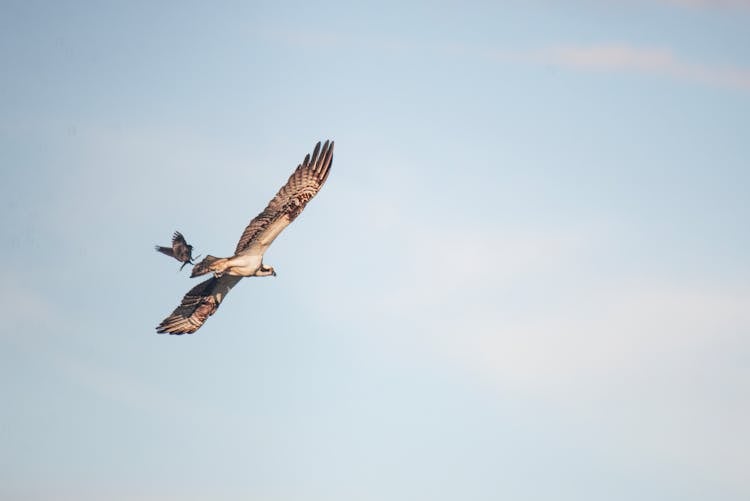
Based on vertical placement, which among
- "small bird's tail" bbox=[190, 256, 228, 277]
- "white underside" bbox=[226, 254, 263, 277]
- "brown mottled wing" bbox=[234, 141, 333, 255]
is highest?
"brown mottled wing" bbox=[234, 141, 333, 255]

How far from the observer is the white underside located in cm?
5109

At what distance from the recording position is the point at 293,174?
5350 centimetres

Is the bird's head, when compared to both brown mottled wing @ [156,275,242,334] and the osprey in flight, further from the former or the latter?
brown mottled wing @ [156,275,242,334]

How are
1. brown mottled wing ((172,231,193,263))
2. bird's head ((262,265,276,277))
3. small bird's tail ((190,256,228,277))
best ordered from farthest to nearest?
bird's head ((262,265,276,277))
brown mottled wing ((172,231,193,263))
small bird's tail ((190,256,228,277))

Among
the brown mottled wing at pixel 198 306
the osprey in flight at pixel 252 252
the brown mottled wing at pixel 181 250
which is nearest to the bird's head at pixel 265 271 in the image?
the osprey in flight at pixel 252 252

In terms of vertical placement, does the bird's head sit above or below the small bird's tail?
above

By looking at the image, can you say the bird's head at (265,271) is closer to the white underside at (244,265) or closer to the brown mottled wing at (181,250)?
the white underside at (244,265)

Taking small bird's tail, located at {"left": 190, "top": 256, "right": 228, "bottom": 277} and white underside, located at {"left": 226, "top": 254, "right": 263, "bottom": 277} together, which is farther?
white underside, located at {"left": 226, "top": 254, "right": 263, "bottom": 277}

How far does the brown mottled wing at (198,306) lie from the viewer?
53562 mm

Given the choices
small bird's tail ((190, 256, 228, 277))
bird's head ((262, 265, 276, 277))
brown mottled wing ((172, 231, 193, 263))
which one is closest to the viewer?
small bird's tail ((190, 256, 228, 277))

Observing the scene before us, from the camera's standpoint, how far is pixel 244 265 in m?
51.3

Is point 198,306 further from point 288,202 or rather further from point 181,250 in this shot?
point 288,202

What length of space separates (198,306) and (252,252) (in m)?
4.78

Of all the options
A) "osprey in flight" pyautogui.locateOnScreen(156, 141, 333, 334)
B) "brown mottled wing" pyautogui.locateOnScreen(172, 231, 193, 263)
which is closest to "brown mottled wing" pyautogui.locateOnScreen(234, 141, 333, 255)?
"osprey in flight" pyautogui.locateOnScreen(156, 141, 333, 334)
